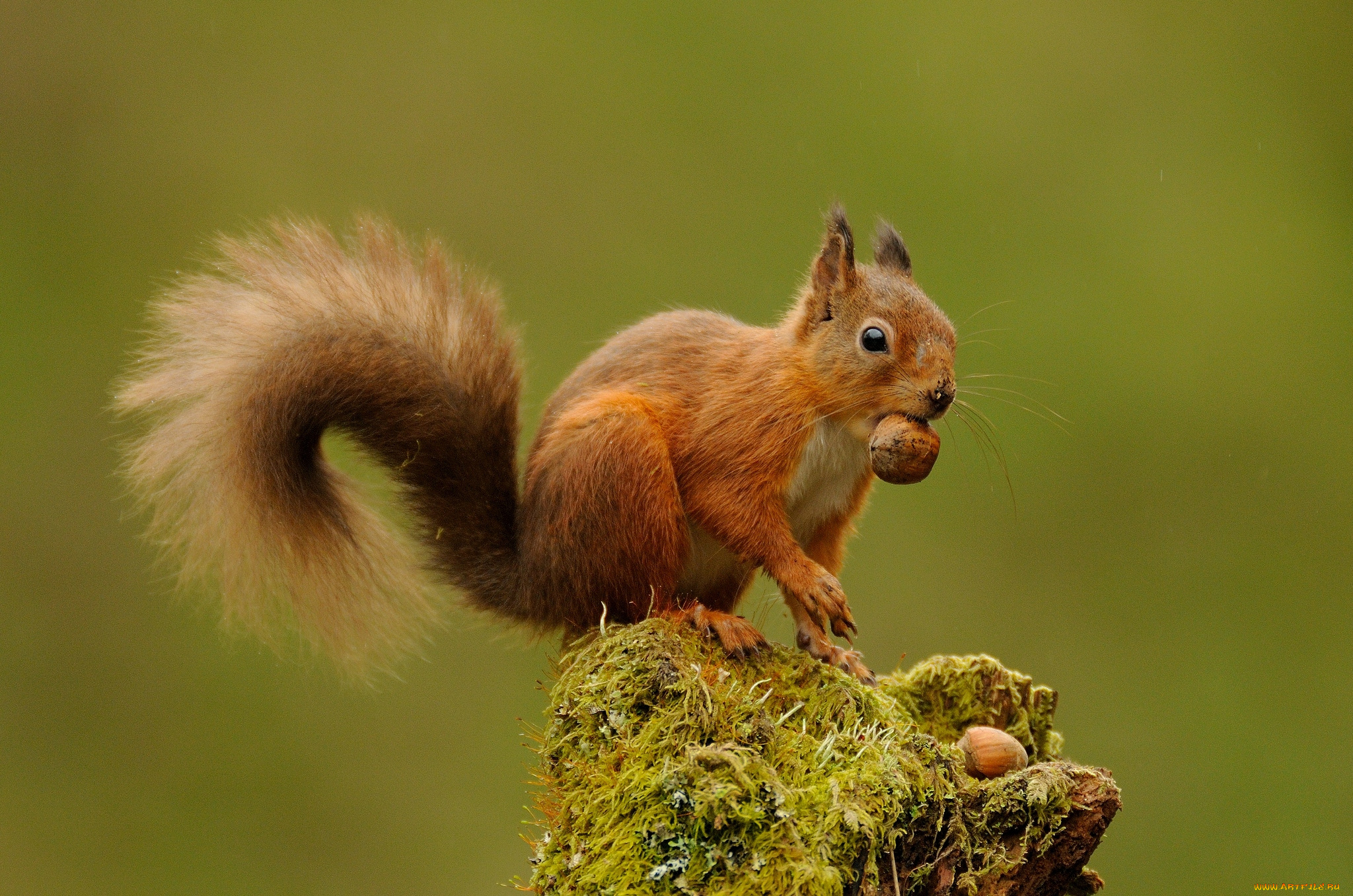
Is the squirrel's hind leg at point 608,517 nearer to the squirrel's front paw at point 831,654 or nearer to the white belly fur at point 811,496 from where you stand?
the white belly fur at point 811,496

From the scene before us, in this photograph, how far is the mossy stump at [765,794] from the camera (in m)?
1.60

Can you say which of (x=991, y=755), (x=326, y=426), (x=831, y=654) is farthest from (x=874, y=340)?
(x=326, y=426)

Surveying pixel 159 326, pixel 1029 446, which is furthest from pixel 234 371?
pixel 1029 446

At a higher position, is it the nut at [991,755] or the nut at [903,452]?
the nut at [903,452]

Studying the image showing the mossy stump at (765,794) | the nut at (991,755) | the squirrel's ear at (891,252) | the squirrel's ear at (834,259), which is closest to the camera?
the mossy stump at (765,794)

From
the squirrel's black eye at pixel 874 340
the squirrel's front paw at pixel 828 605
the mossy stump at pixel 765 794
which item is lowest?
the mossy stump at pixel 765 794

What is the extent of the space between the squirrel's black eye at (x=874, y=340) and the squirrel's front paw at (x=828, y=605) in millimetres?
435

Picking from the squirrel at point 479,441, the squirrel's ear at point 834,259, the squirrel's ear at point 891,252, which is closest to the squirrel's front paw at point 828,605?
the squirrel at point 479,441

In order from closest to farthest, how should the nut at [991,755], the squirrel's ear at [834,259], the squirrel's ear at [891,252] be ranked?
the nut at [991,755], the squirrel's ear at [834,259], the squirrel's ear at [891,252]

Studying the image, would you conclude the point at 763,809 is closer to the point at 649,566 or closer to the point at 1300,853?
the point at 649,566

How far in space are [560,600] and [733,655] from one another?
36 centimetres

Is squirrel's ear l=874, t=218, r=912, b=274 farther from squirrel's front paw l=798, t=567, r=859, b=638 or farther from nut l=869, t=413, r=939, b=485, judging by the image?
squirrel's front paw l=798, t=567, r=859, b=638

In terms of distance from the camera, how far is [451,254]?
7.49 feet

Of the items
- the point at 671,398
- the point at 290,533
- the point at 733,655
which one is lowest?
the point at 290,533
